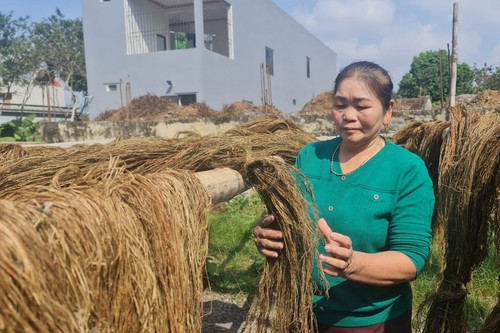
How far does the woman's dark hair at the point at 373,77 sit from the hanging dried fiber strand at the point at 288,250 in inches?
17.1

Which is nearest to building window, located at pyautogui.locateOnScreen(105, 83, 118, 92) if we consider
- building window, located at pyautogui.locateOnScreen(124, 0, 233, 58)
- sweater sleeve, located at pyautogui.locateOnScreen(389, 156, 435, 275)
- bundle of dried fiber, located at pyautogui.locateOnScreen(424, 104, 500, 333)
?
building window, located at pyautogui.locateOnScreen(124, 0, 233, 58)

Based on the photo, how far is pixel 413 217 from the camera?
54.7 inches

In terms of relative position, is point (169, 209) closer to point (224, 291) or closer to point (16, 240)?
point (16, 240)

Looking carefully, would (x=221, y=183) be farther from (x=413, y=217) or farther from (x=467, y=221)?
(x=467, y=221)

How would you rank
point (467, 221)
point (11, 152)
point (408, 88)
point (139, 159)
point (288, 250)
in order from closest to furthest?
point (288, 250), point (467, 221), point (139, 159), point (11, 152), point (408, 88)

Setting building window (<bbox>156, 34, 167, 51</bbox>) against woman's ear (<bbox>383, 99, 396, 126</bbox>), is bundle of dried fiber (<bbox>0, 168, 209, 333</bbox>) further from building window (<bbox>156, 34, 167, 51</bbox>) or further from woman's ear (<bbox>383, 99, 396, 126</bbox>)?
building window (<bbox>156, 34, 167, 51</bbox>)

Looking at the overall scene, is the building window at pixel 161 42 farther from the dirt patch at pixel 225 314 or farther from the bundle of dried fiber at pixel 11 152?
the dirt patch at pixel 225 314

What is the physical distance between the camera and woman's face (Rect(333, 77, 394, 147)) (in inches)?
59.0

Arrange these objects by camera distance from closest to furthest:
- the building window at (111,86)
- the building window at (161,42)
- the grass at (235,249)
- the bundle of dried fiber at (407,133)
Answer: the bundle of dried fiber at (407,133), the grass at (235,249), the building window at (111,86), the building window at (161,42)

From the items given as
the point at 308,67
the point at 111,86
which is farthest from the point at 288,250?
the point at 308,67

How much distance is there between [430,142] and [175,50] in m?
12.3

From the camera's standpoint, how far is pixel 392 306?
1.51 meters

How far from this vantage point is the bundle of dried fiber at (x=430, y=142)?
304 centimetres

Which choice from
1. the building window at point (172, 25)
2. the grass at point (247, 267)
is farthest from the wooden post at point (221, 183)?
the building window at point (172, 25)
